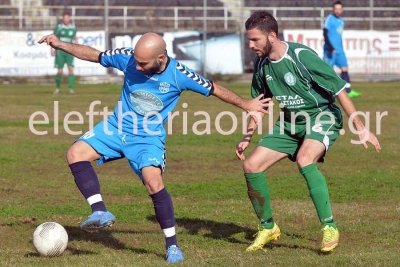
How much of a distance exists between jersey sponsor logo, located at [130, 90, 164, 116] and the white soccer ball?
1.15 meters

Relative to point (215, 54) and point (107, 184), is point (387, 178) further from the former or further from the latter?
point (215, 54)

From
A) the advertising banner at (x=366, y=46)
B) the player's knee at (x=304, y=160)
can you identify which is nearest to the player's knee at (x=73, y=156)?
the player's knee at (x=304, y=160)

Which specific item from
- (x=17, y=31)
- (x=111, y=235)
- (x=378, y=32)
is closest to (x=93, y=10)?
(x=17, y=31)

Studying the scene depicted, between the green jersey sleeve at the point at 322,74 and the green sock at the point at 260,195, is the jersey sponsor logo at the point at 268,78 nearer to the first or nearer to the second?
the green jersey sleeve at the point at 322,74

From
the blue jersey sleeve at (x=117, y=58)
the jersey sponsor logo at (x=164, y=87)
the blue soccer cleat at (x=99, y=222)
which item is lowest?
the blue soccer cleat at (x=99, y=222)

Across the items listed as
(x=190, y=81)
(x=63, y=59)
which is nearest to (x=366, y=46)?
(x=63, y=59)

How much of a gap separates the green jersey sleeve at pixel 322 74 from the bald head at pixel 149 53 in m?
1.18

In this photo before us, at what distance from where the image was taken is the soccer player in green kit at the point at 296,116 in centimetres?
670

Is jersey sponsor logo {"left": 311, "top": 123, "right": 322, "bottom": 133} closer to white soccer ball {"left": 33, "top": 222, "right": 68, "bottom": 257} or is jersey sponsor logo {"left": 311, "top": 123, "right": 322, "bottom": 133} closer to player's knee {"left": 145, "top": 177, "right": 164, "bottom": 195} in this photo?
player's knee {"left": 145, "top": 177, "right": 164, "bottom": 195}

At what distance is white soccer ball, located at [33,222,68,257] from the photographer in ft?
21.5

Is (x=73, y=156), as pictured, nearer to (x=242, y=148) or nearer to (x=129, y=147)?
(x=129, y=147)

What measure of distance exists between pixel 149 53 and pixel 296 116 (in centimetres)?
147

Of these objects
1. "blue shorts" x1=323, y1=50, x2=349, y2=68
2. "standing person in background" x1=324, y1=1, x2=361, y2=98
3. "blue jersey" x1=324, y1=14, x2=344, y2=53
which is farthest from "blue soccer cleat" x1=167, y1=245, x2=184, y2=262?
"blue shorts" x1=323, y1=50, x2=349, y2=68

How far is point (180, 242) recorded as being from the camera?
7.25 metres
